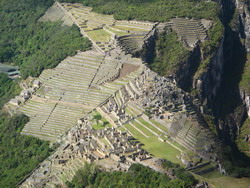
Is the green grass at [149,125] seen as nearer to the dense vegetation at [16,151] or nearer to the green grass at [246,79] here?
the dense vegetation at [16,151]

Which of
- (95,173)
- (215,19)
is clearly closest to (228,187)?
(95,173)

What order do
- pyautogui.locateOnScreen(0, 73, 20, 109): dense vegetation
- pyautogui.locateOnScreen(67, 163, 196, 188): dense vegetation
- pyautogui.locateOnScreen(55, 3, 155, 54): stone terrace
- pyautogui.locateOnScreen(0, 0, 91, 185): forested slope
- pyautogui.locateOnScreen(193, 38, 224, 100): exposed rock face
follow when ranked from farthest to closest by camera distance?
pyautogui.locateOnScreen(55, 3, 155, 54): stone terrace → pyautogui.locateOnScreen(193, 38, 224, 100): exposed rock face → pyautogui.locateOnScreen(0, 73, 20, 109): dense vegetation → pyautogui.locateOnScreen(0, 0, 91, 185): forested slope → pyautogui.locateOnScreen(67, 163, 196, 188): dense vegetation

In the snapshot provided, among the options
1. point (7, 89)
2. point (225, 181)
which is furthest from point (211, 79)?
point (225, 181)

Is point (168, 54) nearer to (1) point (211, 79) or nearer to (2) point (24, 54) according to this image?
(1) point (211, 79)

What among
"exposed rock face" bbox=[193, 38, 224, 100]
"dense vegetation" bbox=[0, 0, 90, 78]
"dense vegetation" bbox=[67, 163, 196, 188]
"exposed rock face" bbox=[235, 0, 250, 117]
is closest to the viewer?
"dense vegetation" bbox=[67, 163, 196, 188]

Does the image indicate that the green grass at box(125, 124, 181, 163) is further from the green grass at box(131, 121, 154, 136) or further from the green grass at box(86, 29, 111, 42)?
the green grass at box(86, 29, 111, 42)

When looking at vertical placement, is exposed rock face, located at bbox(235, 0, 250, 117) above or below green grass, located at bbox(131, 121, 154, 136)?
below

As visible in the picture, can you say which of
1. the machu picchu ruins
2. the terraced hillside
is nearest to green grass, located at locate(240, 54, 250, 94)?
the machu picchu ruins
